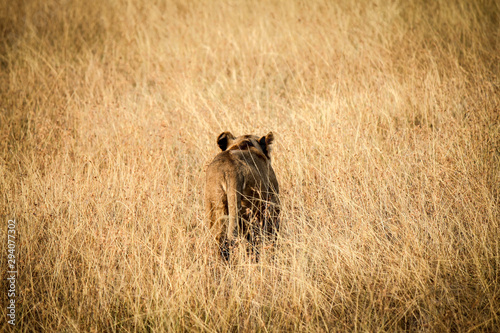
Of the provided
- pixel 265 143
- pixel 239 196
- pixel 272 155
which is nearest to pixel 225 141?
pixel 265 143

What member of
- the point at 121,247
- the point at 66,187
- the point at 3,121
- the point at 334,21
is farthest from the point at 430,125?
the point at 3,121

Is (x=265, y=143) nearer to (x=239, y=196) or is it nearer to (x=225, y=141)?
(x=225, y=141)

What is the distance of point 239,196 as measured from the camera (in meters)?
3.16

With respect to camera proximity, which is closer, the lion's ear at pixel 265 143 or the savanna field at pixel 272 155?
the savanna field at pixel 272 155

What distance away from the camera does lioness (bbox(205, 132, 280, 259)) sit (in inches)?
124

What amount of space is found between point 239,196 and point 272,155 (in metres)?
1.76

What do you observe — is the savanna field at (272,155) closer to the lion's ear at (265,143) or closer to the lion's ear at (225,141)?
the lion's ear at (265,143)

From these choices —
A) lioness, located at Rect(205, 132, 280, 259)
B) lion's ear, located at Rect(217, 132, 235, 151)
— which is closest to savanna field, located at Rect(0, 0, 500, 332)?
lioness, located at Rect(205, 132, 280, 259)

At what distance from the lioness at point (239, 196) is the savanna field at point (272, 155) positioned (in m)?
0.22

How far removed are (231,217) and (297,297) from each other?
76 centimetres

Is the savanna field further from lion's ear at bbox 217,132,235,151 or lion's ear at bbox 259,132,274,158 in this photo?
lion's ear at bbox 217,132,235,151

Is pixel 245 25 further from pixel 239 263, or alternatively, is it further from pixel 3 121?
pixel 239 263

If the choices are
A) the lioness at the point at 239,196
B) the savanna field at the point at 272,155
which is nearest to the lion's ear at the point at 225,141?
the lioness at the point at 239,196

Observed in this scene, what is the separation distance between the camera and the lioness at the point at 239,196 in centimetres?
315
